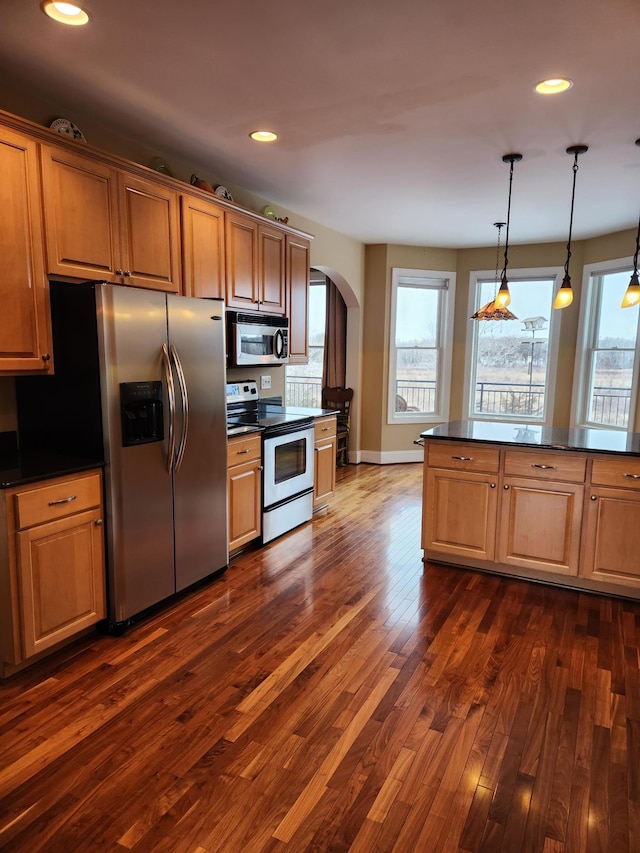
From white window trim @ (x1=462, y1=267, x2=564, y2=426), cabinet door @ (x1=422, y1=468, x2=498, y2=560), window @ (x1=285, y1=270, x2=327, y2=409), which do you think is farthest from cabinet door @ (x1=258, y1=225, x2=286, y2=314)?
white window trim @ (x1=462, y1=267, x2=564, y2=426)

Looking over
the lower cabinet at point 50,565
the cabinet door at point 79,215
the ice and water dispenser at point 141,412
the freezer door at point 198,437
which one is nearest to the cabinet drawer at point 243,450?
the freezer door at point 198,437

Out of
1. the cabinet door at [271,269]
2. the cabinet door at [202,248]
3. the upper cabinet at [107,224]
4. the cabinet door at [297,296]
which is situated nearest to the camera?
the upper cabinet at [107,224]

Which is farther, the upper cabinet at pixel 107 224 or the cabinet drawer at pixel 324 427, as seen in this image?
the cabinet drawer at pixel 324 427

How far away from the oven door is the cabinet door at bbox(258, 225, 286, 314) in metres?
1.02

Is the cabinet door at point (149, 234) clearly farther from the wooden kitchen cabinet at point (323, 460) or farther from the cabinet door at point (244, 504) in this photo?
the wooden kitchen cabinet at point (323, 460)

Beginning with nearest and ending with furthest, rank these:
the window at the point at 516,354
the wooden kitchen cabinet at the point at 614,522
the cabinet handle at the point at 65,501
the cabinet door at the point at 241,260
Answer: the cabinet handle at the point at 65,501
the wooden kitchen cabinet at the point at 614,522
the cabinet door at the point at 241,260
the window at the point at 516,354

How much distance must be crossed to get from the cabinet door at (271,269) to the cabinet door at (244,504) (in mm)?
1319

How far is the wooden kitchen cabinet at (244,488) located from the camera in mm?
3547

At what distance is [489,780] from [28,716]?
1.77 meters

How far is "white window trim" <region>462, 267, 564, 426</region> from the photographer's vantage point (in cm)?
644

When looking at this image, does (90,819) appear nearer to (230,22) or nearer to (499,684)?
(499,684)

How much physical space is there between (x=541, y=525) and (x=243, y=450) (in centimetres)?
198

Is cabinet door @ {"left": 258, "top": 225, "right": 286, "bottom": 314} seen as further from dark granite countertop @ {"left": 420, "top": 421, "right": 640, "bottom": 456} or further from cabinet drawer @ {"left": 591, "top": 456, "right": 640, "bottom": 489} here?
cabinet drawer @ {"left": 591, "top": 456, "right": 640, "bottom": 489}

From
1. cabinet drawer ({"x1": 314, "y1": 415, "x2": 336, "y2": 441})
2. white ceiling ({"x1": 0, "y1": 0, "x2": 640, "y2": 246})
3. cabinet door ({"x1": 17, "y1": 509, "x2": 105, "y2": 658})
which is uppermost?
white ceiling ({"x1": 0, "y1": 0, "x2": 640, "y2": 246})
